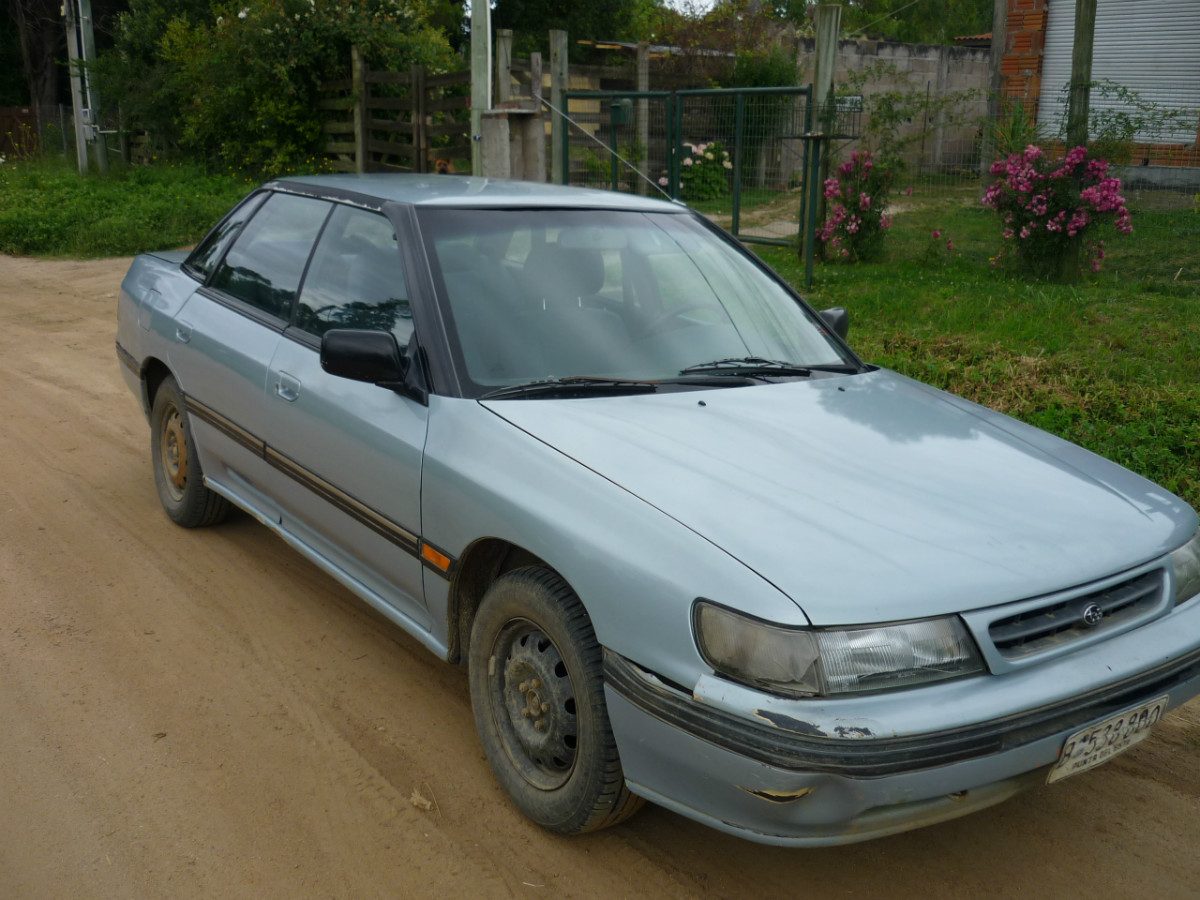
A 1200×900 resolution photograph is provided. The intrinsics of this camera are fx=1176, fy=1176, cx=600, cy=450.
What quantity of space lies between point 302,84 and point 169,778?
16591mm

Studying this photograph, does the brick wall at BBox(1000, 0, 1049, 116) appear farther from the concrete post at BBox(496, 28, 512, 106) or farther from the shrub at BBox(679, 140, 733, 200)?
the concrete post at BBox(496, 28, 512, 106)

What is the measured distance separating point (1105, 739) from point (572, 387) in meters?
1.68

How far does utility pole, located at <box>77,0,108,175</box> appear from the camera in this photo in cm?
2161

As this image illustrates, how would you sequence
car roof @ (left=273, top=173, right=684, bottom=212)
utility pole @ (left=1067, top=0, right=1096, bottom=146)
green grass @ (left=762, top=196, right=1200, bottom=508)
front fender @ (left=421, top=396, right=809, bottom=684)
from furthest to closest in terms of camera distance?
1. utility pole @ (left=1067, top=0, right=1096, bottom=146)
2. green grass @ (left=762, top=196, right=1200, bottom=508)
3. car roof @ (left=273, top=173, right=684, bottom=212)
4. front fender @ (left=421, top=396, right=809, bottom=684)

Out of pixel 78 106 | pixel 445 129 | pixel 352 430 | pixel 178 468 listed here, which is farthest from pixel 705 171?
pixel 78 106

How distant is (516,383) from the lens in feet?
11.4

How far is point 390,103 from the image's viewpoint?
1689 cm

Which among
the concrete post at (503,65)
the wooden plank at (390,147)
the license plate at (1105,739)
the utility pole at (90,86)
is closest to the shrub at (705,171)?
the concrete post at (503,65)

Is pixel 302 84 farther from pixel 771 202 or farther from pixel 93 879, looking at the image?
pixel 93 879

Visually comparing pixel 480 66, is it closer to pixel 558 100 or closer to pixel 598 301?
pixel 558 100

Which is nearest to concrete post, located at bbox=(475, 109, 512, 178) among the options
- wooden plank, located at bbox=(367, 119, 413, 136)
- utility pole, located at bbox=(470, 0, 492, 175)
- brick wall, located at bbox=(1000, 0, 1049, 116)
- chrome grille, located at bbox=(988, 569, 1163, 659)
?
utility pole, located at bbox=(470, 0, 492, 175)

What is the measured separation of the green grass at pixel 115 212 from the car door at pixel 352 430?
1231 cm

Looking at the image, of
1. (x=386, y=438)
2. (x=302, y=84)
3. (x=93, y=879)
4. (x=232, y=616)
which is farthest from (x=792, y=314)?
(x=302, y=84)

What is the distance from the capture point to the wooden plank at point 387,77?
16.6m
